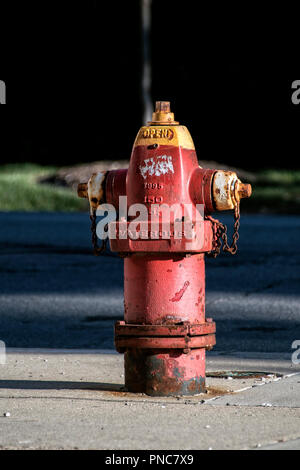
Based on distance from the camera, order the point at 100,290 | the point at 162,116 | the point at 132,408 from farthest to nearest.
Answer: the point at 100,290
the point at 162,116
the point at 132,408

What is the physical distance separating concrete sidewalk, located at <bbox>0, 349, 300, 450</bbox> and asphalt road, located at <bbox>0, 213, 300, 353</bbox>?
102 cm

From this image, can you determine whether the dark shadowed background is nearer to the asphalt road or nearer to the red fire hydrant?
the asphalt road

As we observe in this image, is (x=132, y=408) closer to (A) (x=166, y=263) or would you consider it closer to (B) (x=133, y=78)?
(A) (x=166, y=263)

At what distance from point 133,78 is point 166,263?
75.2 ft

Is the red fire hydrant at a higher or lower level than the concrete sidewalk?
higher

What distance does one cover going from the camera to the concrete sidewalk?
477cm

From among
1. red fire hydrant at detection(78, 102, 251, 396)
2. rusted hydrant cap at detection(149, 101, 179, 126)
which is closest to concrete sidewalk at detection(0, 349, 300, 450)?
Answer: red fire hydrant at detection(78, 102, 251, 396)

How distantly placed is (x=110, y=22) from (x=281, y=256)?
17470 millimetres

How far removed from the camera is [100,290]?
10414 millimetres

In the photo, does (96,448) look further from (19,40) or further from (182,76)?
(19,40)

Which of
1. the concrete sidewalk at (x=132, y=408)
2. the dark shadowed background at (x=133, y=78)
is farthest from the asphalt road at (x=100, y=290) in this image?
the dark shadowed background at (x=133, y=78)

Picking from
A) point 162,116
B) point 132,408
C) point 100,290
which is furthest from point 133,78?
point 132,408

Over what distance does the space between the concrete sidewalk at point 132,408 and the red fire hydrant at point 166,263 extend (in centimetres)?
19

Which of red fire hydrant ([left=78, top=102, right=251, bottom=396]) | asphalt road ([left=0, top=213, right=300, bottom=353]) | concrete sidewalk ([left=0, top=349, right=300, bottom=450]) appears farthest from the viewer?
asphalt road ([left=0, top=213, right=300, bottom=353])
